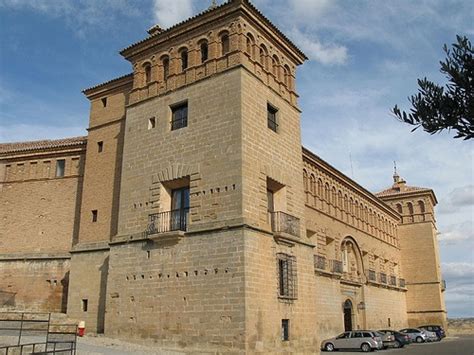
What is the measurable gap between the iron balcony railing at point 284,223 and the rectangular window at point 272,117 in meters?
3.42

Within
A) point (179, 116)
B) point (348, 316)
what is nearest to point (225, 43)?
point (179, 116)

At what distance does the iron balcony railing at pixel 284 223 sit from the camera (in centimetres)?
1743

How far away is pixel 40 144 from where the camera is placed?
82.2ft

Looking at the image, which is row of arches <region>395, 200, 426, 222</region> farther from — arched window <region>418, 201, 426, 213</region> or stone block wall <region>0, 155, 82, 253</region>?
stone block wall <region>0, 155, 82, 253</region>

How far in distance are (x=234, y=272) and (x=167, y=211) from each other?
390 cm

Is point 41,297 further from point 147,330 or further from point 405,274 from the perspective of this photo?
point 405,274

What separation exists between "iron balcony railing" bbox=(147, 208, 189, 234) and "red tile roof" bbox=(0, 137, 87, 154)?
7714 millimetres

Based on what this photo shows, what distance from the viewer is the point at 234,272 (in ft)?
50.0

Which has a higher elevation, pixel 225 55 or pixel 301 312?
pixel 225 55

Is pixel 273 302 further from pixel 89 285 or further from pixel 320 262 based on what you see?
pixel 320 262

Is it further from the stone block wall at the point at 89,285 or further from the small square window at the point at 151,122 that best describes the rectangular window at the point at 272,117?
the stone block wall at the point at 89,285

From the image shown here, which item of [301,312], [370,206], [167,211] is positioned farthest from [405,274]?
[167,211]

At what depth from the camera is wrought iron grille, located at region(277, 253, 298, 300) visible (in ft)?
55.9

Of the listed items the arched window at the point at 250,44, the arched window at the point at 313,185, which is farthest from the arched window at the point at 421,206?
the arched window at the point at 250,44
